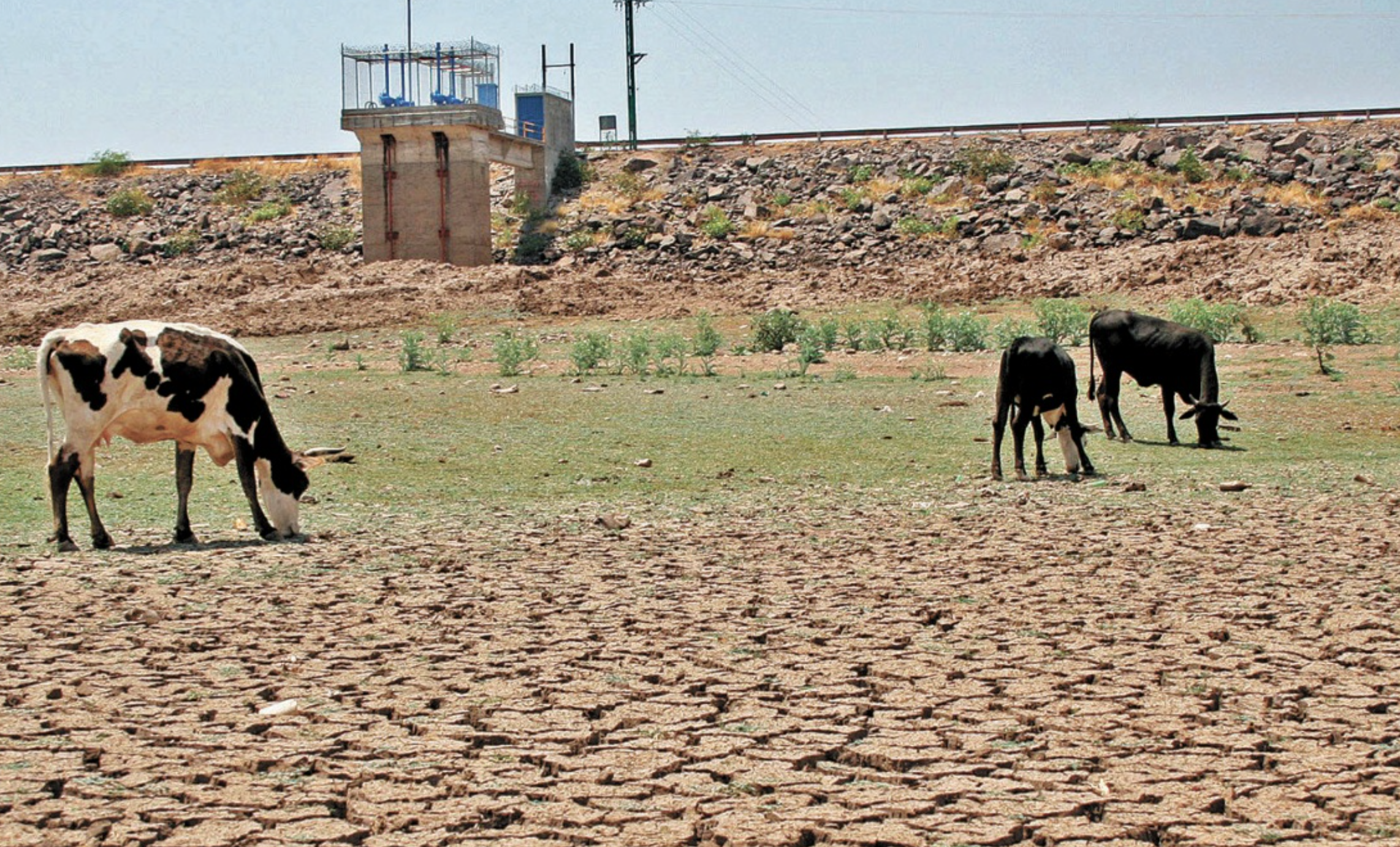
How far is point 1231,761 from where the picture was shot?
5121 mm

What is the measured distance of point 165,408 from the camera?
32.9ft

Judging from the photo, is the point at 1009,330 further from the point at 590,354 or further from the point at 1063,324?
the point at 590,354

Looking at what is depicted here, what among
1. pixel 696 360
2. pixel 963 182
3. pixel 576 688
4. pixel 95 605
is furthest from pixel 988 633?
pixel 963 182

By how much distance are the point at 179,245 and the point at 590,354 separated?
30.3 meters

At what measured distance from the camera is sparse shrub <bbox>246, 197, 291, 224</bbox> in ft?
173

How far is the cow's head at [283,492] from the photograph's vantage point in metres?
10.3

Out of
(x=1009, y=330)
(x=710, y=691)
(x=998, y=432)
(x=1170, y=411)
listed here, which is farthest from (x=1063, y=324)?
(x=710, y=691)

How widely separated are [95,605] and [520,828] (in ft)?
13.7

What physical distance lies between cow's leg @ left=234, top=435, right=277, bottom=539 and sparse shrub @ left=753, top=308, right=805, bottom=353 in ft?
58.4

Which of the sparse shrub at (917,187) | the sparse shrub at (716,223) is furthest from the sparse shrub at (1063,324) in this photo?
the sparse shrub at (917,187)

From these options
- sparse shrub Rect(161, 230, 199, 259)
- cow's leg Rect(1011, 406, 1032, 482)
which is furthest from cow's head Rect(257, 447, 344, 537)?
sparse shrub Rect(161, 230, 199, 259)

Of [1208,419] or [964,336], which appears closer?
[1208,419]

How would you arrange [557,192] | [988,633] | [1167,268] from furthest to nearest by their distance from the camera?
[557,192], [1167,268], [988,633]

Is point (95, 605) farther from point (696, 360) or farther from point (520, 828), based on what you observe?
point (696, 360)
